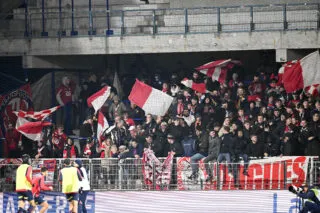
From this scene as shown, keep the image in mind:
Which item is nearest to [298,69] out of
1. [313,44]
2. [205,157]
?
[313,44]

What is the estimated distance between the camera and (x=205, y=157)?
2975 cm

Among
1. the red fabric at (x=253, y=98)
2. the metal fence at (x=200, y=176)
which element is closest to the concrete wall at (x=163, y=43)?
the red fabric at (x=253, y=98)

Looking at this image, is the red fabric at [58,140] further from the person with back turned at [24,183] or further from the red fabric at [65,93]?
the person with back turned at [24,183]

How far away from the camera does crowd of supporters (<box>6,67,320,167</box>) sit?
29.0 metres

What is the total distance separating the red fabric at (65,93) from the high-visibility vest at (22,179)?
33.0 ft

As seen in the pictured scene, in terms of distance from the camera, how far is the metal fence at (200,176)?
27.7m

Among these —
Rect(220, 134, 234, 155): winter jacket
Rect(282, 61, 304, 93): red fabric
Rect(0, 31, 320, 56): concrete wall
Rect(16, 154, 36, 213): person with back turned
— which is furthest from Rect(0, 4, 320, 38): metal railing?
Rect(16, 154, 36, 213): person with back turned

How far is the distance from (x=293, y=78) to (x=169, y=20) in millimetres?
5759

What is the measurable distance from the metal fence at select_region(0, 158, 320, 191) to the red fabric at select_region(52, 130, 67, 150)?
3.56 m

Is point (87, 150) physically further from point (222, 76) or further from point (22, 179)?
point (222, 76)

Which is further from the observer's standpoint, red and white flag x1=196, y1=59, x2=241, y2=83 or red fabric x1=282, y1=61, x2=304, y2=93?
red and white flag x1=196, y1=59, x2=241, y2=83

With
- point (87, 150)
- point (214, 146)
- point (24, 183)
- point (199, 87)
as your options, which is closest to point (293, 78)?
point (199, 87)

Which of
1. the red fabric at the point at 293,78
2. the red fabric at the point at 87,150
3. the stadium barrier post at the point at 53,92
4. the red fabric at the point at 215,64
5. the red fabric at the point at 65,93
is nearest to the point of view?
the red fabric at the point at 293,78

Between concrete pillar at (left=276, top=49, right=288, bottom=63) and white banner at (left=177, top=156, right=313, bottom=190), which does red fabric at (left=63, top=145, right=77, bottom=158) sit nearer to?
white banner at (left=177, top=156, right=313, bottom=190)
